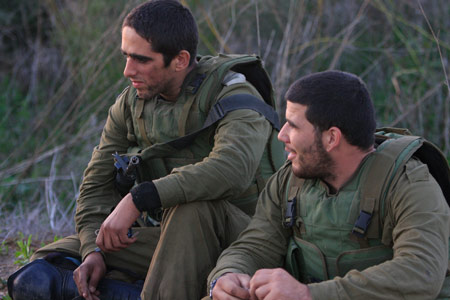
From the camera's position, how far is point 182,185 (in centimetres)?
279

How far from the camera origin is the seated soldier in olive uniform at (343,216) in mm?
2102

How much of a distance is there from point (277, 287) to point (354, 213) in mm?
419

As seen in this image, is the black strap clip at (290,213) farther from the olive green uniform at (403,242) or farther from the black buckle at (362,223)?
the black buckle at (362,223)

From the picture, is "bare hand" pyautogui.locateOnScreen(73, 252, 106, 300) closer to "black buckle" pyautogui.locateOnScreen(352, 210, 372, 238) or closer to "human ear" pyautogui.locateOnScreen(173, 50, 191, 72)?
"human ear" pyautogui.locateOnScreen(173, 50, 191, 72)

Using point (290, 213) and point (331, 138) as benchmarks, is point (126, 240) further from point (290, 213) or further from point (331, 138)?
point (331, 138)

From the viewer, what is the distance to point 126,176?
10.7ft

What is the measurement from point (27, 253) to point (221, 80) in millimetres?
1632

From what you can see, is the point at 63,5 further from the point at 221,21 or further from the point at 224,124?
the point at 224,124

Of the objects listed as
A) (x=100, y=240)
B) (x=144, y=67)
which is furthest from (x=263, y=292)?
(x=144, y=67)

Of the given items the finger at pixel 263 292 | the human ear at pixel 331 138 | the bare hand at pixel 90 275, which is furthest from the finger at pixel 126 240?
the human ear at pixel 331 138

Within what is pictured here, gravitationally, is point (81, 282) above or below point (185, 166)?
below

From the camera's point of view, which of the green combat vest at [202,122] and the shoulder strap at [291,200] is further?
the green combat vest at [202,122]

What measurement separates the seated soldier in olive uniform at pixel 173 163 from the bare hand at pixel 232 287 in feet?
1.31

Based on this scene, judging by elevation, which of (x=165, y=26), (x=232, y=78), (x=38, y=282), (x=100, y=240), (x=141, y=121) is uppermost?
(x=165, y=26)
